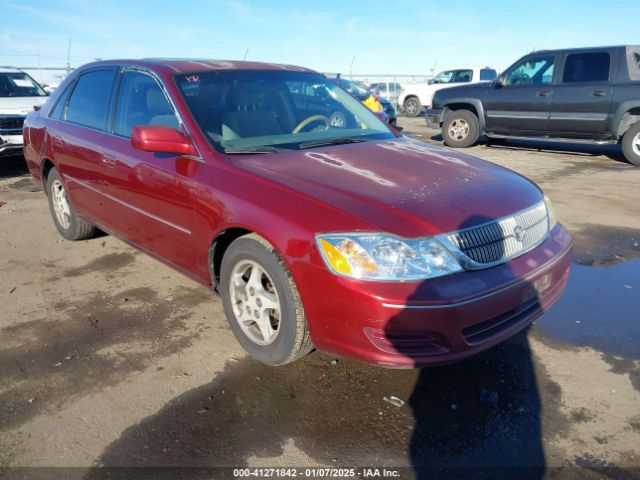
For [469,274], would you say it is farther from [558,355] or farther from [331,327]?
[558,355]

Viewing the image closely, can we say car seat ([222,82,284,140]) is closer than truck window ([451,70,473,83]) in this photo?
Yes

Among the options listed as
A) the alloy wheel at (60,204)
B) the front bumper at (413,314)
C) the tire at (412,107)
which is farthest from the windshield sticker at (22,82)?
the tire at (412,107)

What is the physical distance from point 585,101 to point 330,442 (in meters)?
9.45

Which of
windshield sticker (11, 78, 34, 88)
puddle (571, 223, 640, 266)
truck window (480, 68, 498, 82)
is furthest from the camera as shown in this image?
truck window (480, 68, 498, 82)

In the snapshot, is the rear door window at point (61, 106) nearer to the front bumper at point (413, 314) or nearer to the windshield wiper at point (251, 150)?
the windshield wiper at point (251, 150)

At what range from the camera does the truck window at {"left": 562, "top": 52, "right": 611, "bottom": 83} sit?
9500 mm

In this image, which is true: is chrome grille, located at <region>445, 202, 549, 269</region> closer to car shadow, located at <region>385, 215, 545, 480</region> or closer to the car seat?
car shadow, located at <region>385, 215, 545, 480</region>

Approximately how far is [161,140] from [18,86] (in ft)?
28.0

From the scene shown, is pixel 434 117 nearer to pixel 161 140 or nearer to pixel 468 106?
pixel 468 106

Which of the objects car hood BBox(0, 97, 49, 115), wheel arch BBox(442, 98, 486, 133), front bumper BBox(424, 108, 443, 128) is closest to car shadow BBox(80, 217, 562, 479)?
car hood BBox(0, 97, 49, 115)

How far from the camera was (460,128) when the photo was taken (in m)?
11.8

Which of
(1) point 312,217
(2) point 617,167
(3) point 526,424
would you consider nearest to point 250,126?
(1) point 312,217

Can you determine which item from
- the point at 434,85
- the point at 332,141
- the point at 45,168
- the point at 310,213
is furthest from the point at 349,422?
the point at 434,85

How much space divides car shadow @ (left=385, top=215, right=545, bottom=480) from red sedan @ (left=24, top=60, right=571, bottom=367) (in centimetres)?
7
